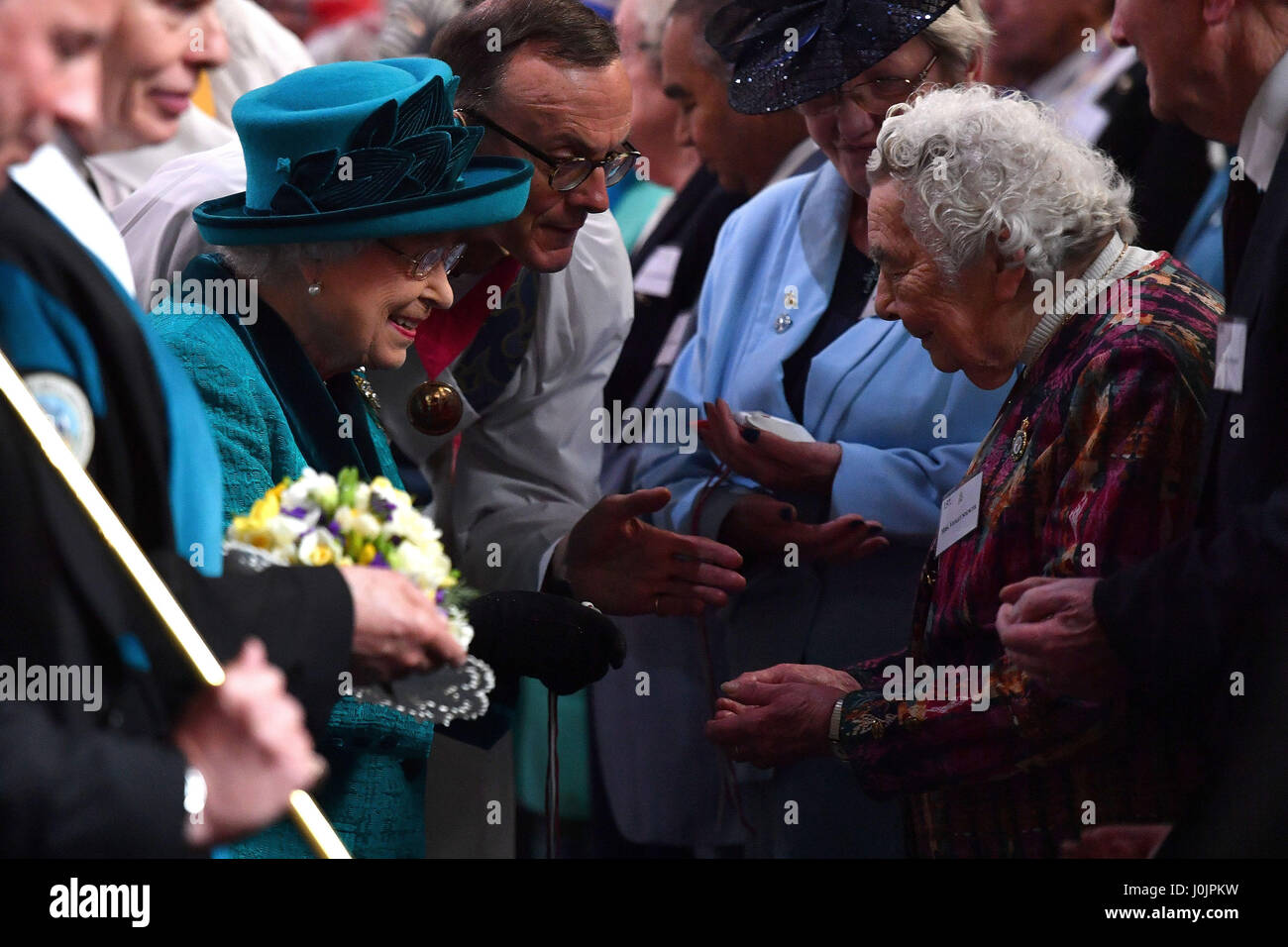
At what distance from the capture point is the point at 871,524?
2.80 meters

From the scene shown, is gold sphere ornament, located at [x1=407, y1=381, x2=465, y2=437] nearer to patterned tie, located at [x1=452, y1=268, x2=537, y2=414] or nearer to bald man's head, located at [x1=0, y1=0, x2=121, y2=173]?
patterned tie, located at [x1=452, y1=268, x2=537, y2=414]

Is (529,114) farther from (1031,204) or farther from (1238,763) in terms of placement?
(1238,763)

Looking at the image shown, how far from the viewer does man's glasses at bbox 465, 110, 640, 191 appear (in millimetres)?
2799

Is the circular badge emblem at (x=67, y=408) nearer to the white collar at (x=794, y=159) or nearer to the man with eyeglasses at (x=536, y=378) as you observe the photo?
the man with eyeglasses at (x=536, y=378)

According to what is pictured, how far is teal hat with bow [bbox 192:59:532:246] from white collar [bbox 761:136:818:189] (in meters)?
0.77

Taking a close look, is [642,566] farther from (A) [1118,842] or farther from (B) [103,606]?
(B) [103,606]

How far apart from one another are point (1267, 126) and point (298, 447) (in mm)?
1626

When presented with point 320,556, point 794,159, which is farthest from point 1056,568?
point 320,556

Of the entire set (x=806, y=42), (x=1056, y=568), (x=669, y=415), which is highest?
(x=806, y=42)

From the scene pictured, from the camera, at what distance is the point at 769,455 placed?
2.86 meters

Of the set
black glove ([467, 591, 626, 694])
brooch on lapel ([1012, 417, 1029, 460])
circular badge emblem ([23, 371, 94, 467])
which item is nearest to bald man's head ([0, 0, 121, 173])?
circular badge emblem ([23, 371, 94, 467])

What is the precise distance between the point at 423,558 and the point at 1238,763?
133 cm

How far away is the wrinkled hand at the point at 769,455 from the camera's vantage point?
111 inches

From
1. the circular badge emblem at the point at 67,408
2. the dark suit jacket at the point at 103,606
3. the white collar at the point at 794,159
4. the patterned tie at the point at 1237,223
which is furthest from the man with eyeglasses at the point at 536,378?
the patterned tie at the point at 1237,223
